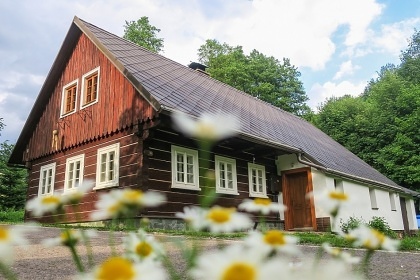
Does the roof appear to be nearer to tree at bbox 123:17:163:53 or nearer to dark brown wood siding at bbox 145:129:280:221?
Result: dark brown wood siding at bbox 145:129:280:221

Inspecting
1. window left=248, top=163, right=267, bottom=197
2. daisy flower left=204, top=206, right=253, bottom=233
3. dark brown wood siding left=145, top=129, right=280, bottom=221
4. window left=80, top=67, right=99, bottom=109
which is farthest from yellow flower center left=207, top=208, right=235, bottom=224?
window left=248, top=163, right=267, bottom=197

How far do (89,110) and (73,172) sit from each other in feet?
6.74

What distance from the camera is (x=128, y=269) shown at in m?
0.56

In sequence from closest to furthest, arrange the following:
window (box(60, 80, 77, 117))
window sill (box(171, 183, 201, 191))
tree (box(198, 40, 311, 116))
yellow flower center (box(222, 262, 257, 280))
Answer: yellow flower center (box(222, 262, 257, 280)), window sill (box(171, 183, 201, 191)), window (box(60, 80, 77, 117)), tree (box(198, 40, 311, 116))

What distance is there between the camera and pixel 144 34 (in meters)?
29.6

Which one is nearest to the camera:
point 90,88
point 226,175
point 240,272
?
point 240,272

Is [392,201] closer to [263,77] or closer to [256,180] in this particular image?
[256,180]

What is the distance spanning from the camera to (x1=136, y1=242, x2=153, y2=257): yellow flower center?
82cm

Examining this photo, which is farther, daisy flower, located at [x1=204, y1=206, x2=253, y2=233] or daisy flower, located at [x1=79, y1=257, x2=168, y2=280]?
daisy flower, located at [x1=204, y1=206, x2=253, y2=233]

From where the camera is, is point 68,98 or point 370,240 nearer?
point 370,240

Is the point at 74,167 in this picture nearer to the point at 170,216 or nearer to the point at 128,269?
the point at 170,216

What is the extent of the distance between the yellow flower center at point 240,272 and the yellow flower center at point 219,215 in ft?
0.77

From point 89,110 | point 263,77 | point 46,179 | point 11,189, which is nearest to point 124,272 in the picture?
point 89,110

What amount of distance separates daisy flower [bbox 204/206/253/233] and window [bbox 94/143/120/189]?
10.4m
